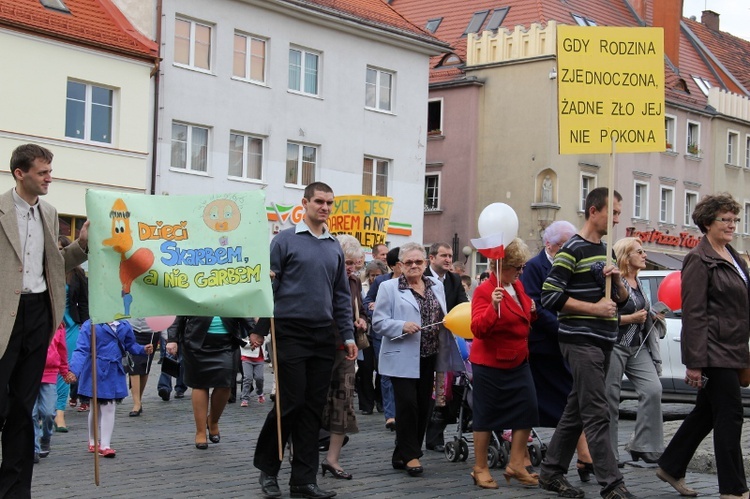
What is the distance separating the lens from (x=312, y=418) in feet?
29.6

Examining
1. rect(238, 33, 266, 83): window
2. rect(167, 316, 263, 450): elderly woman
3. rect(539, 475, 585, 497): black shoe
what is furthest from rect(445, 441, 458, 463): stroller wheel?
rect(238, 33, 266, 83): window

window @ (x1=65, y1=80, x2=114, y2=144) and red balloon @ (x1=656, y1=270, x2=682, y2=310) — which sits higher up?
window @ (x1=65, y1=80, x2=114, y2=144)

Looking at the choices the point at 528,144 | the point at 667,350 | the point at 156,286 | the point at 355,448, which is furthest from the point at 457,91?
the point at 156,286

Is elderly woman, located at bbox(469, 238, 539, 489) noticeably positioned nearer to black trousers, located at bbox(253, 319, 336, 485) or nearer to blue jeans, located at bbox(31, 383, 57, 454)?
black trousers, located at bbox(253, 319, 336, 485)

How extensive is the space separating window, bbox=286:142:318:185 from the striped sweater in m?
27.6

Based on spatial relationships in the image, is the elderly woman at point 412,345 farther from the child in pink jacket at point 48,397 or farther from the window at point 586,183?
the window at point 586,183

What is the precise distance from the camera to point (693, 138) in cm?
5200

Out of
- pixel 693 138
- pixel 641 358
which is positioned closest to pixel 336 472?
pixel 641 358

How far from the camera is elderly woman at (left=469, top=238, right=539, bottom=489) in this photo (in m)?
9.59

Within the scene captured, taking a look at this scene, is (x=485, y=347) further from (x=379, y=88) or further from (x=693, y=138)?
(x=693, y=138)

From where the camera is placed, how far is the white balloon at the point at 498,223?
9820 mm

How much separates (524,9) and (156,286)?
40330mm

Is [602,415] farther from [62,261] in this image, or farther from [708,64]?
[708,64]

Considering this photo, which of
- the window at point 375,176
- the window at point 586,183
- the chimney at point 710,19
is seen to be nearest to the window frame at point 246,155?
the window at point 375,176
